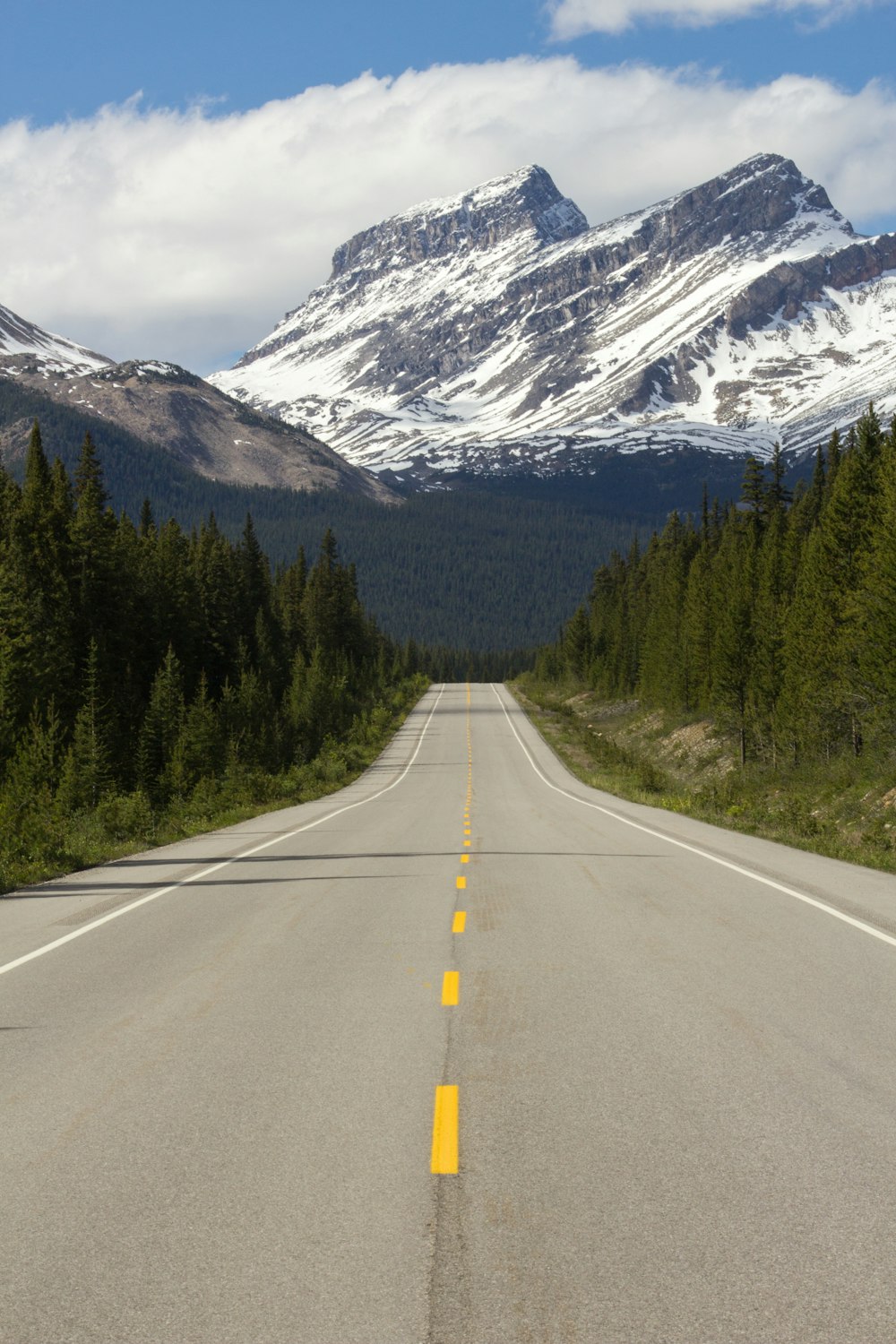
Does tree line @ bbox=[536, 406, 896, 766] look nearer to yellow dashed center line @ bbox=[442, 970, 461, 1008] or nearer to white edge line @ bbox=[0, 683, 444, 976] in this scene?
white edge line @ bbox=[0, 683, 444, 976]

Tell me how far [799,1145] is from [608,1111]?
37.0 inches

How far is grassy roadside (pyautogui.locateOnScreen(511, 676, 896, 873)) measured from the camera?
23.4 meters

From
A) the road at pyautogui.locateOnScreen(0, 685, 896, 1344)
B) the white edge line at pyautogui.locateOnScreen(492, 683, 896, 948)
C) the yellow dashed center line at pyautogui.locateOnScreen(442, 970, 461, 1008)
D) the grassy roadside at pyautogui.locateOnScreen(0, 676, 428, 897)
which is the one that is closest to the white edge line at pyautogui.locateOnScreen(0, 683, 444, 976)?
the road at pyautogui.locateOnScreen(0, 685, 896, 1344)

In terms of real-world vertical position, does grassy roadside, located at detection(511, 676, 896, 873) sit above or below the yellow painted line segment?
below

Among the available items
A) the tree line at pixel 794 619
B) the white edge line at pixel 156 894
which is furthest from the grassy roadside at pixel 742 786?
the white edge line at pixel 156 894

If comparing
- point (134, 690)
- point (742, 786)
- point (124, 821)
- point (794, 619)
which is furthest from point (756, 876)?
point (134, 690)

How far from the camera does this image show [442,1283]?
3.99m

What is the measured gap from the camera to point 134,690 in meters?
60.5

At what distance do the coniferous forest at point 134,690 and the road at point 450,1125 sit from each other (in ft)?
26.0

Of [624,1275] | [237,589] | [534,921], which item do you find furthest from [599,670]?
[624,1275]

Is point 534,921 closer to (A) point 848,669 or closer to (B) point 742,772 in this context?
(A) point 848,669

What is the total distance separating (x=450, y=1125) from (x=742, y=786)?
34.2 m

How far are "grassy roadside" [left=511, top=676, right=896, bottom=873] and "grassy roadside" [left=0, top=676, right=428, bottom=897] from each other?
39.4 feet

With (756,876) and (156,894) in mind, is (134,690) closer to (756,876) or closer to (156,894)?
(156,894)
